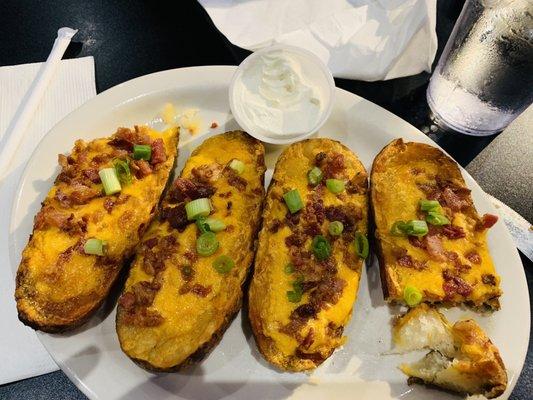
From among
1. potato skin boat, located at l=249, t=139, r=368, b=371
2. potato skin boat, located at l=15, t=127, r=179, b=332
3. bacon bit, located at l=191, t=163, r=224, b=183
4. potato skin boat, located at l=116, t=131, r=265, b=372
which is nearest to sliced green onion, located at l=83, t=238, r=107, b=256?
potato skin boat, located at l=15, t=127, r=179, b=332

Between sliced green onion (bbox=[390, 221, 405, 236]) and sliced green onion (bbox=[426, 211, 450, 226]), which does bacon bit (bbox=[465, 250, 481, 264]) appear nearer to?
sliced green onion (bbox=[426, 211, 450, 226])

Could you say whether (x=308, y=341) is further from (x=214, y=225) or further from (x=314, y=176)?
(x=314, y=176)

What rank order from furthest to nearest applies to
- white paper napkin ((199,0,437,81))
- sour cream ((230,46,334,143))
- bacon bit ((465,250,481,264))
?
1. white paper napkin ((199,0,437,81))
2. sour cream ((230,46,334,143))
3. bacon bit ((465,250,481,264))

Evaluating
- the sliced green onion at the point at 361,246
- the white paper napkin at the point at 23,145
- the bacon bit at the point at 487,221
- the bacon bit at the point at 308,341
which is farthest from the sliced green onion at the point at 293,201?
the white paper napkin at the point at 23,145

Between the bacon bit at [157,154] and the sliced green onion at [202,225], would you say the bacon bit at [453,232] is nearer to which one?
the sliced green onion at [202,225]

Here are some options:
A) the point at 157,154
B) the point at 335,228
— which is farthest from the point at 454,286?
the point at 157,154

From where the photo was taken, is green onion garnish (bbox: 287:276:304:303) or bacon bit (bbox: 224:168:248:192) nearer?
green onion garnish (bbox: 287:276:304:303)
